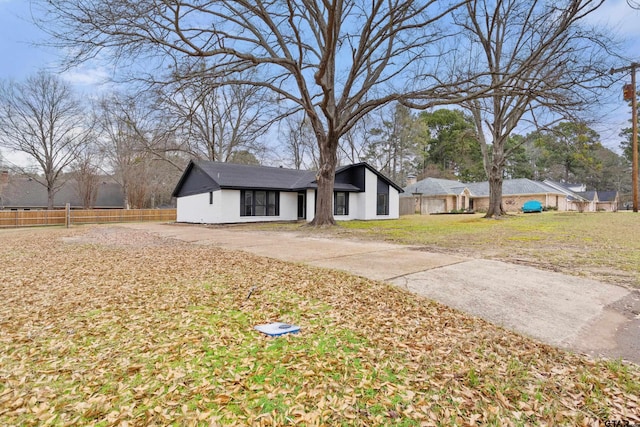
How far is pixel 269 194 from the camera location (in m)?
19.7

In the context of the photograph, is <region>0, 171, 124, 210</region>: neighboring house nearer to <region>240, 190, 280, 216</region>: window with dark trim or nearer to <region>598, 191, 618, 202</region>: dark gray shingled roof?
<region>240, 190, 280, 216</region>: window with dark trim

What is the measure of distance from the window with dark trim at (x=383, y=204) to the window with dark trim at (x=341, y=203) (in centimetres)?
258

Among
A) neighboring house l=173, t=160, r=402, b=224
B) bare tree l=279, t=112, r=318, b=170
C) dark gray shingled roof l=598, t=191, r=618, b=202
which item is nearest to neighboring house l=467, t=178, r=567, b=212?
dark gray shingled roof l=598, t=191, r=618, b=202

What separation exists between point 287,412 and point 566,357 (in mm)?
2412

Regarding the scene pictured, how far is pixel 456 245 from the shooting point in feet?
28.8

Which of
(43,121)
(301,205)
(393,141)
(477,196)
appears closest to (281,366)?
(301,205)

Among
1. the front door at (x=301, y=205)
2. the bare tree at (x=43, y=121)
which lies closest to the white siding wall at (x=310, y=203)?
the front door at (x=301, y=205)

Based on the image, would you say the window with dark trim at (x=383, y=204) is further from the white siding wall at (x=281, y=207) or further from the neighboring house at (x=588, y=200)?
the neighboring house at (x=588, y=200)

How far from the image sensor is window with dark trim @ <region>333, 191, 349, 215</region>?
21250 mm

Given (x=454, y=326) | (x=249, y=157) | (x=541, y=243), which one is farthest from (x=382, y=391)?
(x=249, y=157)

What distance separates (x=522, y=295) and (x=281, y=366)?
11.8 ft

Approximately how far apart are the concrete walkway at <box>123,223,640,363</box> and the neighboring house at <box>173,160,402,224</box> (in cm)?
1174

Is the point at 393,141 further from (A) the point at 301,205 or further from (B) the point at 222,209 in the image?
(B) the point at 222,209

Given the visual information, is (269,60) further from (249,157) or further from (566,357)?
(249,157)
